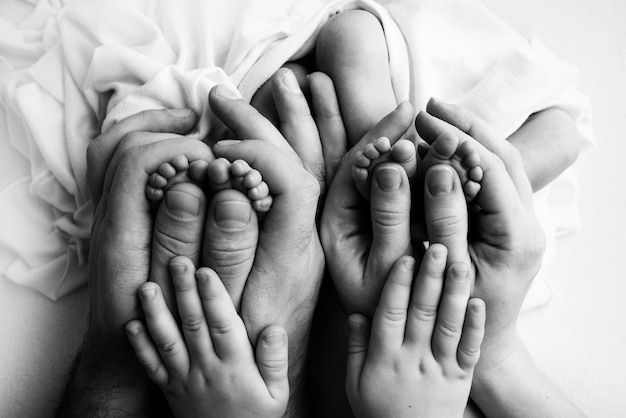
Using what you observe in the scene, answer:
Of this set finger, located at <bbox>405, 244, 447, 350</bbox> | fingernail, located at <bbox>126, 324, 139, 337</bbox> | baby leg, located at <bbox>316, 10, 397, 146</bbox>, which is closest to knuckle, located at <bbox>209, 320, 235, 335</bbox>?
fingernail, located at <bbox>126, 324, 139, 337</bbox>

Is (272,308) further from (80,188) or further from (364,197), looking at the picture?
(80,188)

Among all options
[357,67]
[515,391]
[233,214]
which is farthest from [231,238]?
[515,391]

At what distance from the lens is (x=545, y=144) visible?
103 centimetres

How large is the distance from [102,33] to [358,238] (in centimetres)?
55

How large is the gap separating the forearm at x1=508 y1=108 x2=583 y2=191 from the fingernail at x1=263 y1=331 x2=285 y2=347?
48 cm

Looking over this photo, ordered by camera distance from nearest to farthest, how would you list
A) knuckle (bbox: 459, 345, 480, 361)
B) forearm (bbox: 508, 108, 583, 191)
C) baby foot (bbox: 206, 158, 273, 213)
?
baby foot (bbox: 206, 158, 273, 213) → knuckle (bbox: 459, 345, 480, 361) → forearm (bbox: 508, 108, 583, 191)

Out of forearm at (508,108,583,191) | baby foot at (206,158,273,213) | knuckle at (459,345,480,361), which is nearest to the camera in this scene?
baby foot at (206,158,273,213)

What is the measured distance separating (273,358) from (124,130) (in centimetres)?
39

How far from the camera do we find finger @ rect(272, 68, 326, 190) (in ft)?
3.08

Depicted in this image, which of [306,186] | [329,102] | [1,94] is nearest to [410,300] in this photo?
[306,186]

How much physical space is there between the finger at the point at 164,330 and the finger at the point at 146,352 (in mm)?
12

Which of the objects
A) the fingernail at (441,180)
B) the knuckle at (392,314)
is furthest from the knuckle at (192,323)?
the fingernail at (441,180)

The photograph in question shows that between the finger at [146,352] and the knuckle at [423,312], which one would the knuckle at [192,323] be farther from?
the knuckle at [423,312]

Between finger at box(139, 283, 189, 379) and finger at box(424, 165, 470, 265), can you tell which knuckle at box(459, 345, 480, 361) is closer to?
finger at box(424, 165, 470, 265)
